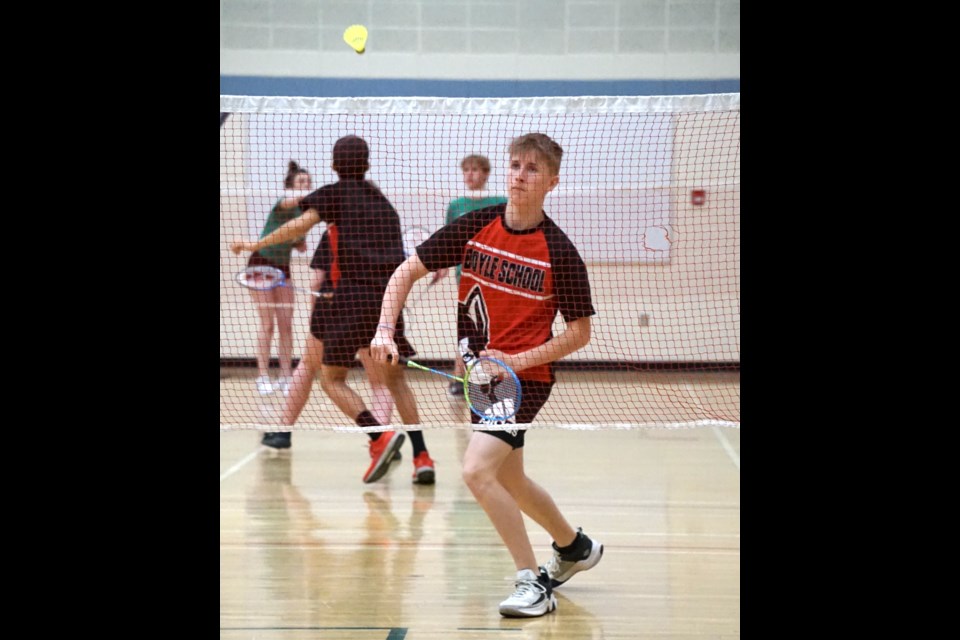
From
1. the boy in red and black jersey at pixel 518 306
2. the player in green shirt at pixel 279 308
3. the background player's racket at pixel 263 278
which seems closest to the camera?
the boy in red and black jersey at pixel 518 306

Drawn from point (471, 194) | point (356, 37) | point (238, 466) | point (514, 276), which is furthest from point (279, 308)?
point (514, 276)

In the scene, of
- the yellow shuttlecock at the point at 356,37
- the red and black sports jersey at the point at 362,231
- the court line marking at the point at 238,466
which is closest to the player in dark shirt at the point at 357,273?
the red and black sports jersey at the point at 362,231

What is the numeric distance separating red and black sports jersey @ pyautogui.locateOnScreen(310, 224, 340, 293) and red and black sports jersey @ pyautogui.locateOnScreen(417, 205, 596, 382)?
2434 millimetres

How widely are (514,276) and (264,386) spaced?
5051 millimetres

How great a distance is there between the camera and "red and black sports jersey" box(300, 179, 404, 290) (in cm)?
658

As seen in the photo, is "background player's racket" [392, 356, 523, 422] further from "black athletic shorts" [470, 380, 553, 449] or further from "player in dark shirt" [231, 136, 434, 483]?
"player in dark shirt" [231, 136, 434, 483]

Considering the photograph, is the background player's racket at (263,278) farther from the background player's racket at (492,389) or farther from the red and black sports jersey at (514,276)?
the background player's racket at (492,389)

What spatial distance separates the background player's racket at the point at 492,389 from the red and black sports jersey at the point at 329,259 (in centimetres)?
266

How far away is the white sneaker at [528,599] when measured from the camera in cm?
417

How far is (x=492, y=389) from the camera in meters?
4.27

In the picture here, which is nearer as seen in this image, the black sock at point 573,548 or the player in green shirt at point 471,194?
the black sock at point 573,548
